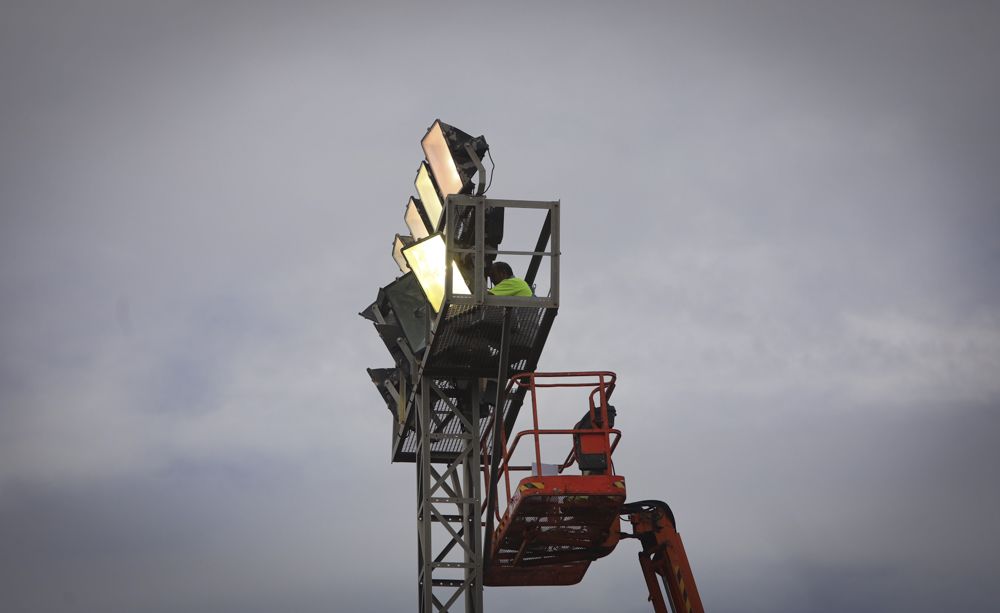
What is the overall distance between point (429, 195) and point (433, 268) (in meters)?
2.22

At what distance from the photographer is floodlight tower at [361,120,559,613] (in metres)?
17.3

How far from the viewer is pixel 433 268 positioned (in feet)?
58.1

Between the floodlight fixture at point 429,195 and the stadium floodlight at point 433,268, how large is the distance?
1.18 m

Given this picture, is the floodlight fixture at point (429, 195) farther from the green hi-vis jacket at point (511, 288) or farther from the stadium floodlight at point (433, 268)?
the green hi-vis jacket at point (511, 288)

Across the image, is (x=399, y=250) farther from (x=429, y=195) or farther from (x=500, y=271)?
(x=500, y=271)

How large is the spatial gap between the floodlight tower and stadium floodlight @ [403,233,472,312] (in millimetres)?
20

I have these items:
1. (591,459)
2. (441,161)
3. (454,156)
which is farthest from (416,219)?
(591,459)

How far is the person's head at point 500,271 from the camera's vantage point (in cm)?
1784

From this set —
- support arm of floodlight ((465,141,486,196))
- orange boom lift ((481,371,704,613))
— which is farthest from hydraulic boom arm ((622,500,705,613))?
support arm of floodlight ((465,141,486,196))

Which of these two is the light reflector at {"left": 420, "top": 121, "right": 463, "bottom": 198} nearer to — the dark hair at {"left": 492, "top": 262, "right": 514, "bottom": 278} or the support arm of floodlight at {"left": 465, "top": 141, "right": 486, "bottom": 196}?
the support arm of floodlight at {"left": 465, "top": 141, "right": 486, "bottom": 196}

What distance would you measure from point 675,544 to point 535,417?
2.94m

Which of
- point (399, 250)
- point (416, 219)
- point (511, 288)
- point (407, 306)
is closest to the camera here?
point (511, 288)

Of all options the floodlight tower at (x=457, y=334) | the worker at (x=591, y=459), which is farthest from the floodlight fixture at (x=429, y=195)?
the worker at (x=591, y=459)

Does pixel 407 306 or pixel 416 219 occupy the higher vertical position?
pixel 416 219
